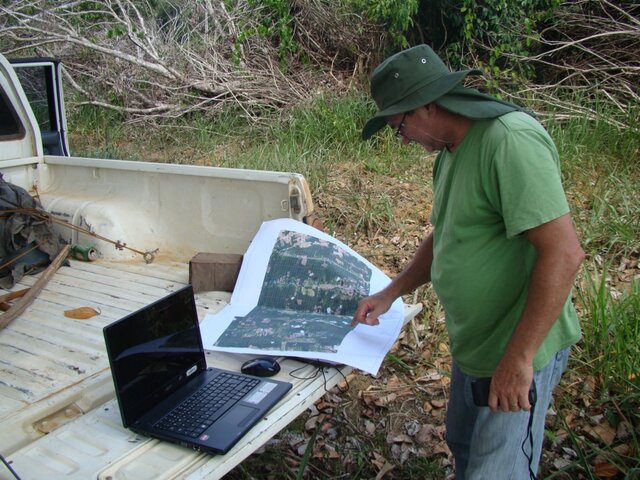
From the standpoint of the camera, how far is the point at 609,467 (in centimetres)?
271

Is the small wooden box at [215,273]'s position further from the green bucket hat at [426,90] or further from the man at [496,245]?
the green bucket hat at [426,90]

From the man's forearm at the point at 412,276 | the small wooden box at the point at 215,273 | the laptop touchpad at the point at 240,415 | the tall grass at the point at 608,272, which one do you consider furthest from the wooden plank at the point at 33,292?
the tall grass at the point at 608,272

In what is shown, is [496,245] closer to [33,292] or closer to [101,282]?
[101,282]

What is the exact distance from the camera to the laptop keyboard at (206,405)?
1.73 meters

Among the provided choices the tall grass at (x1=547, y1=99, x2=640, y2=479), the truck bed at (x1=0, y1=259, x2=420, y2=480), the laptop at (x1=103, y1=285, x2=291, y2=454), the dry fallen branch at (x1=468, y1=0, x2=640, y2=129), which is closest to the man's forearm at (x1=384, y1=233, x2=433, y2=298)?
the truck bed at (x1=0, y1=259, x2=420, y2=480)

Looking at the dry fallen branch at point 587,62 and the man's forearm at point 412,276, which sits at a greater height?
the dry fallen branch at point 587,62

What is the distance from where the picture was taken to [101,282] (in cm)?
321

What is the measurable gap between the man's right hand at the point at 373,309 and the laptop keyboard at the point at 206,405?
496mm

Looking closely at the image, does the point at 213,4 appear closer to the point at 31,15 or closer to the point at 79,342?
the point at 31,15

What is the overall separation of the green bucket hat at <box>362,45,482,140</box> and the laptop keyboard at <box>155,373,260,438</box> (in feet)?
3.27

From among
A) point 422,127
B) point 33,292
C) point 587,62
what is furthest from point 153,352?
point 587,62

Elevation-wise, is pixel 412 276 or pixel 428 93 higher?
pixel 428 93

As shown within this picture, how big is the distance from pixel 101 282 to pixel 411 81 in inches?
84.6

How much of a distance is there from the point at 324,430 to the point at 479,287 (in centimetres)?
185
